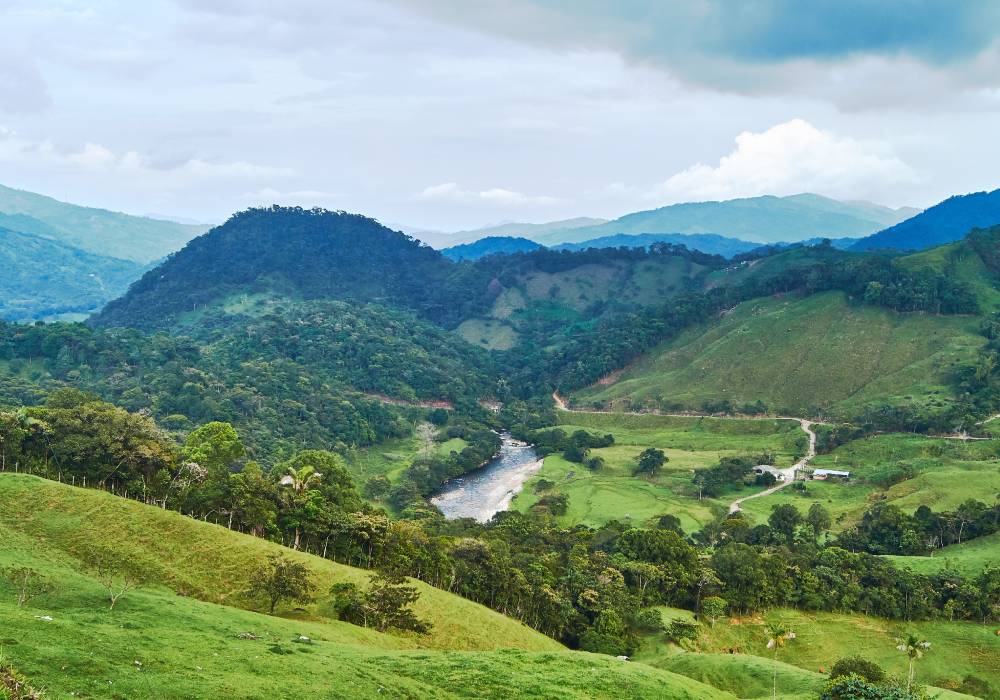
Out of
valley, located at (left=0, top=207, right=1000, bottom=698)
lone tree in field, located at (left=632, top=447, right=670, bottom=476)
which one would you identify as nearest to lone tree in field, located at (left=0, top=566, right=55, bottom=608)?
valley, located at (left=0, top=207, right=1000, bottom=698)

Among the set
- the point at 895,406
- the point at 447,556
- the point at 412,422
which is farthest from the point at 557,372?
the point at 447,556

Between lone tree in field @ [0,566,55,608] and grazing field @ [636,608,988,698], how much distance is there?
40.4m

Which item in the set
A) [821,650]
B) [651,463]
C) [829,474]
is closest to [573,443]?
[651,463]

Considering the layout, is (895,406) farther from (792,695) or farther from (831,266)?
(792,695)

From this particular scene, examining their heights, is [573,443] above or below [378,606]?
below

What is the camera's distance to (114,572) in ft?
126

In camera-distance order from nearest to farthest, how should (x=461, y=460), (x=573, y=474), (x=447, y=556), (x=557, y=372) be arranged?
(x=447, y=556), (x=573, y=474), (x=461, y=460), (x=557, y=372)

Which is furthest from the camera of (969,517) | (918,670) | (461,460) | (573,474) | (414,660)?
(461,460)

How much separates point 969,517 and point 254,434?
107m

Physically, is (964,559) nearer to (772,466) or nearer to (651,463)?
(772,466)

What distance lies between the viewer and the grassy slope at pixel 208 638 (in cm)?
2638

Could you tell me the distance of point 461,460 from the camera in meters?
130

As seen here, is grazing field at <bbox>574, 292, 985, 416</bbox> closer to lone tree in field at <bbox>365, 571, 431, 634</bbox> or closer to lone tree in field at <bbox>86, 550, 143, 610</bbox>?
lone tree in field at <bbox>365, 571, 431, 634</bbox>

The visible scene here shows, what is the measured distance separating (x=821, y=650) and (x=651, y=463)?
59.2 m
